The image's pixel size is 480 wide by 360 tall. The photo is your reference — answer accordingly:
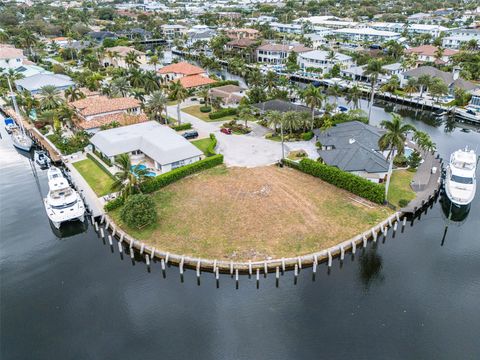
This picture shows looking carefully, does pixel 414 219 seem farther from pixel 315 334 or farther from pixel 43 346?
pixel 43 346

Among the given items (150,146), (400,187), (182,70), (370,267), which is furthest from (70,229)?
(182,70)

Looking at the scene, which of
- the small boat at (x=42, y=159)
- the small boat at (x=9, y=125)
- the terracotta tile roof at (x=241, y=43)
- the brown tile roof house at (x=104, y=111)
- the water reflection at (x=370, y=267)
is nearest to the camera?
the water reflection at (x=370, y=267)

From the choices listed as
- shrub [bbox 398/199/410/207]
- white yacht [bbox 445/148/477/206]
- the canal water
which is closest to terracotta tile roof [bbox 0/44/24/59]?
the canal water

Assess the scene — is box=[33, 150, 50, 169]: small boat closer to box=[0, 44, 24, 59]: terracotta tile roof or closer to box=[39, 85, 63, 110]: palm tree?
box=[39, 85, 63, 110]: palm tree

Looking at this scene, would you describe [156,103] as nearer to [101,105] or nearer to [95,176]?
[101,105]

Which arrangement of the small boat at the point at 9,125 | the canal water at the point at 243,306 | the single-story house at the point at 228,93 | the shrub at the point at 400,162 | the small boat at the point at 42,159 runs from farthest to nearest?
the single-story house at the point at 228,93 < the small boat at the point at 9,125 < the small boat at the point at 42,159 < the shrub at the point at 400,162 < the canal water at the point at 243,306

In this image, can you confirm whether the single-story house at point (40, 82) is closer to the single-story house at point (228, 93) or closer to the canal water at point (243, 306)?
the single-story house at point (228, 93)

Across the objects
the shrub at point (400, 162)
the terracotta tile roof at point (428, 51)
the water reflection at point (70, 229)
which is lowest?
the water reflection at point (70, 229)

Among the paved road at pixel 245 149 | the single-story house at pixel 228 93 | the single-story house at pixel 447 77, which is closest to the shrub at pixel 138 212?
the paved road at pixel 245 149
